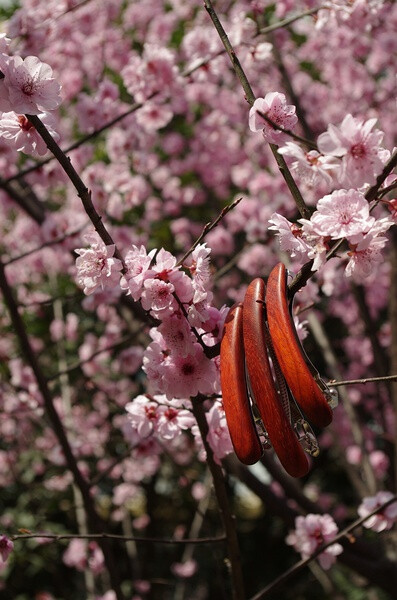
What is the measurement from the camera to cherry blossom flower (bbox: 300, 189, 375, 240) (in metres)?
1.06

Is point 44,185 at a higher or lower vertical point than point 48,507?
higher

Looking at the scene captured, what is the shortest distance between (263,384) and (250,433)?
9 cm

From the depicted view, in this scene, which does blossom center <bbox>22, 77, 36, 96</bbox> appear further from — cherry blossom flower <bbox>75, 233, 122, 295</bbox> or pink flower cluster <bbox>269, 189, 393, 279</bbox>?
pink flower cluster <bbox>269, 189, 393, 279</bbox>

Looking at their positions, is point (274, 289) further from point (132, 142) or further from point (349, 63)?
Answer: point (349, 63)

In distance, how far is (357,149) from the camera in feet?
3.34

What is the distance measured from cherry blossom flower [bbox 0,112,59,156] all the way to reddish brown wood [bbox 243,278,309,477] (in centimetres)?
66

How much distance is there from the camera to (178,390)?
1248 millimetres

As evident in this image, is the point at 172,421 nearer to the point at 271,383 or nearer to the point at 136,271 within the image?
the point at 136,271

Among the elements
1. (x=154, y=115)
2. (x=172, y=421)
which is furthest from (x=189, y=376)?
(x=154, y=115)

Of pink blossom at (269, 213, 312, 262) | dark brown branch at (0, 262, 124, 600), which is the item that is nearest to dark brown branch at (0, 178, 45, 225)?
dark brown branch at (0, 262, 124, 600)

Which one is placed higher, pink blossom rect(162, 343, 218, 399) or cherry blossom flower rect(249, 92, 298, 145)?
cherry blossom flower rect(249, 92, 298, 145)

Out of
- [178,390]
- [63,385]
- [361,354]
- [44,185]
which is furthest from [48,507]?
[178,390]

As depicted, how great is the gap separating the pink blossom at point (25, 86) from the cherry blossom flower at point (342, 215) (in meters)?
0.59


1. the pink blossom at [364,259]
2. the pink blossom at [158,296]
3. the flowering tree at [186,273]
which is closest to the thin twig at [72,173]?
the flowering tree at [186,273]
